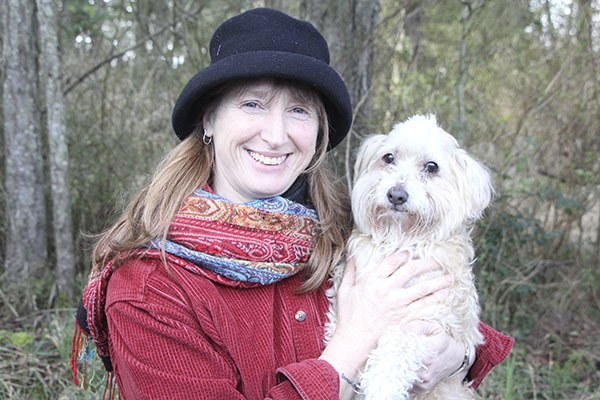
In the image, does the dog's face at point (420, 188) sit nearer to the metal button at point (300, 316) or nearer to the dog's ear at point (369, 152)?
the dog's ear at point (369, 152)

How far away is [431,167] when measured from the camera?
2674mm

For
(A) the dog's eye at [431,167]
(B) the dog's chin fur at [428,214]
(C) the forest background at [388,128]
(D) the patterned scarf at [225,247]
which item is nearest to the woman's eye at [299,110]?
(D) the patterned scarf at [225,247]

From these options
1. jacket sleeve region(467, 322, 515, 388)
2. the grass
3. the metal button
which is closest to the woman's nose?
the metal button

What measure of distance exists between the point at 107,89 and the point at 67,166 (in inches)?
53.6

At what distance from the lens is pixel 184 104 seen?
88.4 inches

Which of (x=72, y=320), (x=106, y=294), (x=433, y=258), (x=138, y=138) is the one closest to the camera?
(x=106, y=294)

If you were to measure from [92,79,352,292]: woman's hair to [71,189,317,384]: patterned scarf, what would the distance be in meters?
0.05

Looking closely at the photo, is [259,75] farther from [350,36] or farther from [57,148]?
[57,148]

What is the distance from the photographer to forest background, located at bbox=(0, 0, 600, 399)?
4676 millimetres

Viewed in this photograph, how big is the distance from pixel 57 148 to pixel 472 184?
12.1 ft

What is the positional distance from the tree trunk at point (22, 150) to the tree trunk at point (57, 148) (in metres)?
0.19

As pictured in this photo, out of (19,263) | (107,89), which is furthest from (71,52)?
(19,263)

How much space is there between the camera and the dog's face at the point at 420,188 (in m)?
2.57

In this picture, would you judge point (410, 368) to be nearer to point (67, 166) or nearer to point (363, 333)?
point (363, 333)
